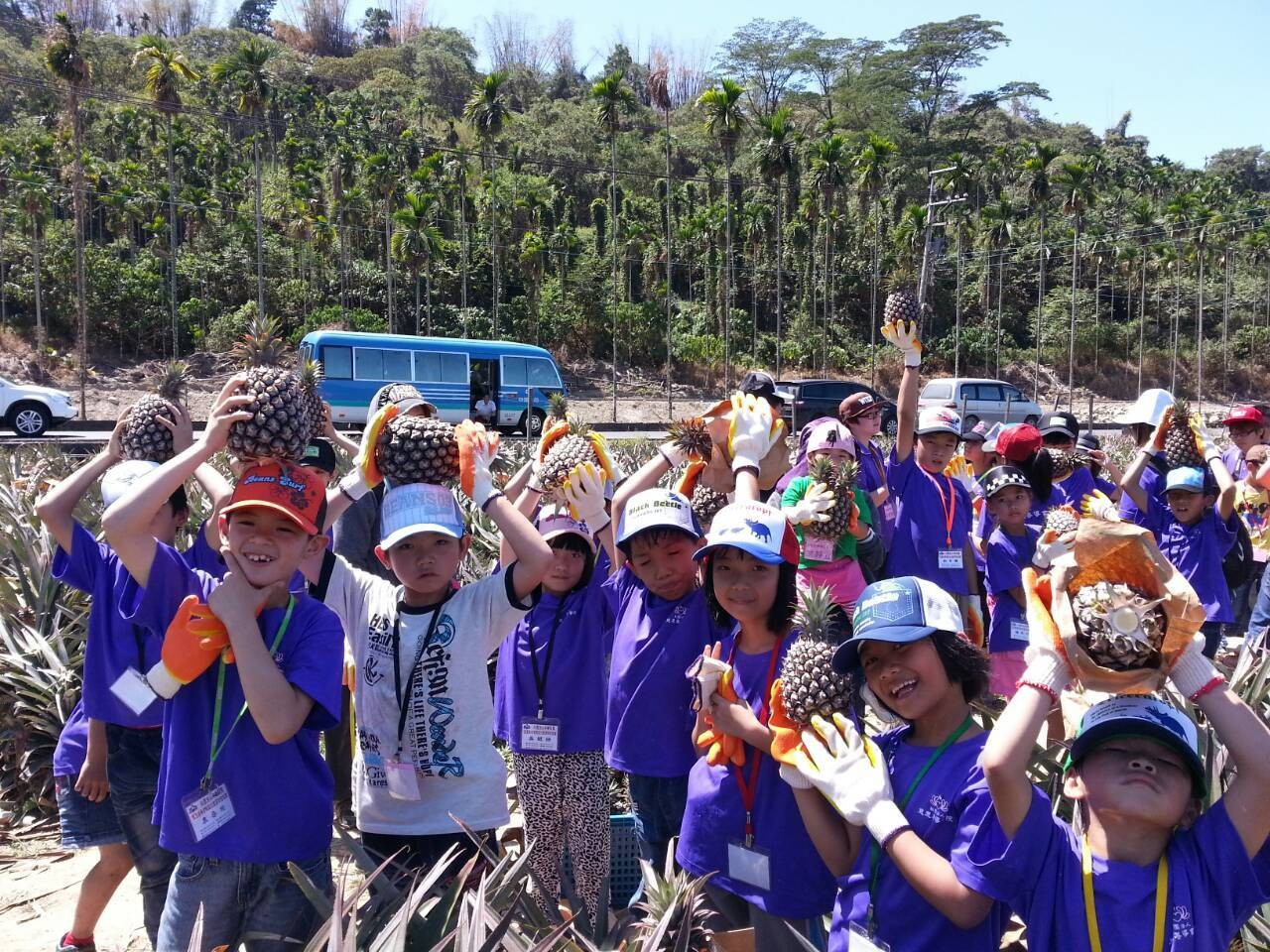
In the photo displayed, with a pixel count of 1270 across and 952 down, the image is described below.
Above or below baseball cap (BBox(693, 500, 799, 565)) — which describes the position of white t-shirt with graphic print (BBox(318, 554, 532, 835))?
below

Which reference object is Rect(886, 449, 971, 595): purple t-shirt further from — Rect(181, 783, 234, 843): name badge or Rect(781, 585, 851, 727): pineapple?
Rect(181, 783, 234, 843): name badge

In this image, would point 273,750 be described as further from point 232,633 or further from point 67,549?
point 67,549

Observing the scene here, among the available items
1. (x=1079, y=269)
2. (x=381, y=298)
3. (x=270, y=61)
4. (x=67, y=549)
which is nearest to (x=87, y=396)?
(x=381, y=298)

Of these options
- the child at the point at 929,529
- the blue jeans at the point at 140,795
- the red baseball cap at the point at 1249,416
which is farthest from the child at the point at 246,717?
the red baseball cap at the point at 1249,416

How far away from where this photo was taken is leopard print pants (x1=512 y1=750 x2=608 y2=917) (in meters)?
3.85

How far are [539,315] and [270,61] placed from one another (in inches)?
2547

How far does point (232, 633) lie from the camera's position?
2.64 meters

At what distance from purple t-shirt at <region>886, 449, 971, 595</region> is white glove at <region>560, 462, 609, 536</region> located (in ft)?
8.29

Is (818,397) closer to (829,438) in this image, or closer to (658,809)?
(829,438)

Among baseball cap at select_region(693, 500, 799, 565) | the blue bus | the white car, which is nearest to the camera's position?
baseball cap at select_region(693, 500, 799, 565)

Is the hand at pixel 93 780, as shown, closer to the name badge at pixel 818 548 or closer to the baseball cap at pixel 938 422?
the name badge at pixel 818 548

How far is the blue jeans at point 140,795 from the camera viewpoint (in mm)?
3471

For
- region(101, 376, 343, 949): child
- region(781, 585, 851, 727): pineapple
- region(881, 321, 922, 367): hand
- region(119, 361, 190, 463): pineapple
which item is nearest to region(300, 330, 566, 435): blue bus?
region(881, 321, 922, 367): hand

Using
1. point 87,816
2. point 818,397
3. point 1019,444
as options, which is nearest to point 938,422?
point 1019,444
